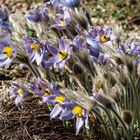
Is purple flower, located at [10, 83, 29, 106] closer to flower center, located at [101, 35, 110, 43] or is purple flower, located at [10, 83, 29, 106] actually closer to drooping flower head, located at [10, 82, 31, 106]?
drooping flower head, located at [10, 82, 31, 106]

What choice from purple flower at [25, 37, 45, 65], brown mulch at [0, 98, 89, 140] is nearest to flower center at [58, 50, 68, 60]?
purple flower at [25, 37, 45, 65]

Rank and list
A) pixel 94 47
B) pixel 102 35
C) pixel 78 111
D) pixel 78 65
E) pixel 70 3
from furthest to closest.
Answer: pixel 70 3, pixel 102 35, pixel 94 47, pixel 78 65, pixel 78 111

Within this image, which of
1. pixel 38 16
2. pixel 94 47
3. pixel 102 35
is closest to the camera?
pixel 94 47

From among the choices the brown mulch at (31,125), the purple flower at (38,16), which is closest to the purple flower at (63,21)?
the purple flower at (38,16)

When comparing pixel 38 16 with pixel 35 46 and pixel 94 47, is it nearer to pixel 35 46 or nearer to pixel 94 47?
pixel 35 46

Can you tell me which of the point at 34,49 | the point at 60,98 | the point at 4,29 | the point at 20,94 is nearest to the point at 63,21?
the point at 34,49

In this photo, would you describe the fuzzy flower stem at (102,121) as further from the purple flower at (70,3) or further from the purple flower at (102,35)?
the purple flower at (70,3)

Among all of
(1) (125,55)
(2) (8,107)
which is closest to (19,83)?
(2) (8,107)

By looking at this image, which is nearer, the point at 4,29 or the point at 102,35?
the point at 102,35
